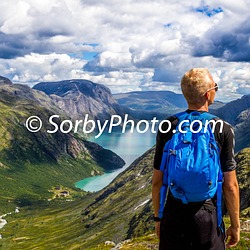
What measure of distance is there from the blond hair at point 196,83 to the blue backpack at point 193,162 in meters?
0.71

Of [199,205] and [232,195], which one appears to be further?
[232,195]

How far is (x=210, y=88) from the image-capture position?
38.5ft

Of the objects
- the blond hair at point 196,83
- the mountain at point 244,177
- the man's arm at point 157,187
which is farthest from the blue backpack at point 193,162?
the mountain at point 244,177

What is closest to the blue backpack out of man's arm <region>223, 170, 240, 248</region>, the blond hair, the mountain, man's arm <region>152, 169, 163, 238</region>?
man's arm <region>223, 170, 240, 248</region>

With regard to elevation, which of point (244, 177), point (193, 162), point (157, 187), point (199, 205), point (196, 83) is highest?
point (244, 177)

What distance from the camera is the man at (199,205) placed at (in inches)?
448

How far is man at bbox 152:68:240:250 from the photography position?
11375 mm

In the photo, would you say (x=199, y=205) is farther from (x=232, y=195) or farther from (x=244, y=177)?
(x=244, y=177)

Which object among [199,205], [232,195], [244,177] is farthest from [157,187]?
[244,177]

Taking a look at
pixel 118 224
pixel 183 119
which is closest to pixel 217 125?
pixel 183 119

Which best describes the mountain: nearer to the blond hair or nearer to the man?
the man

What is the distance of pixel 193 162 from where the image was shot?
10695mm

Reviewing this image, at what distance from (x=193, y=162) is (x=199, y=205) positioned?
149 centimetres

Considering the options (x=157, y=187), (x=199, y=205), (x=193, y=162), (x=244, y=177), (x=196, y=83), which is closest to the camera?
(x=193, y=162)
